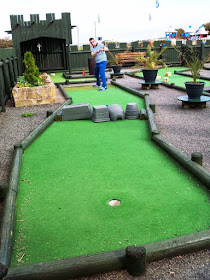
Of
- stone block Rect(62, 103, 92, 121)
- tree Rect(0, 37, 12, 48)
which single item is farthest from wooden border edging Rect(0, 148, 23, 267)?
tree Rect(0, 37, 12, 48)

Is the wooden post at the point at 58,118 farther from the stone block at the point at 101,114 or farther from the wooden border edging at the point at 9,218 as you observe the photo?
the wooden border edging at the point at 9,218

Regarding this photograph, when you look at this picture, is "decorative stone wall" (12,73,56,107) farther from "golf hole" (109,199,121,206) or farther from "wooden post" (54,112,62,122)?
"golf hole" (109,199,121,206)

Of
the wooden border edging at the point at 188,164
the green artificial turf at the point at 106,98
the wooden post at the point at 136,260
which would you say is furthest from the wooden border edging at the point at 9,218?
the green artificial turf at the point at 106,98

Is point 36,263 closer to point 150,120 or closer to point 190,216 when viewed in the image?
point 190,216

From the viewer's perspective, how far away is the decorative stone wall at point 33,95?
369 inches

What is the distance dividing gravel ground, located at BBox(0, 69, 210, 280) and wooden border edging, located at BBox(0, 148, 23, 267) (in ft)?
0.60

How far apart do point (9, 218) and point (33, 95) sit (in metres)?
7.03

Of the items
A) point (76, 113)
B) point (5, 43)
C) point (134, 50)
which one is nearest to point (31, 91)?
point (76, 113)

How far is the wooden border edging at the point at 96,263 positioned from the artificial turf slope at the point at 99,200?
0.59 ft

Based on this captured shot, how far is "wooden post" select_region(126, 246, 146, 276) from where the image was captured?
2.30m

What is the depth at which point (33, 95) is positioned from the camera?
31.2 ft

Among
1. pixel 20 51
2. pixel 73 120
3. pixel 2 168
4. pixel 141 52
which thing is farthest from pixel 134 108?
pixel 141 52

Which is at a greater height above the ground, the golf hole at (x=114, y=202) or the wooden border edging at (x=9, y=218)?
the wooden border edging at (x=9, y=218)

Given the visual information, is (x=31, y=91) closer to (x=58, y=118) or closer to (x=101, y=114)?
(x=58, y=118)
